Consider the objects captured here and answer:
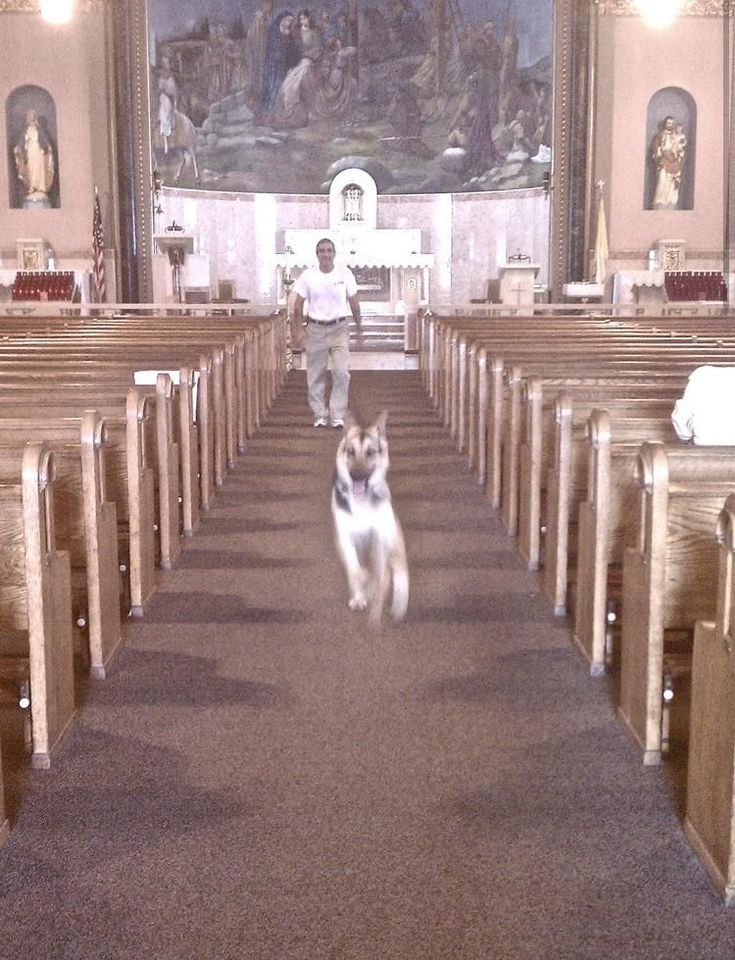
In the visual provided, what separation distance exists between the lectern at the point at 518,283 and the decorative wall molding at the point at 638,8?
3.98 metres

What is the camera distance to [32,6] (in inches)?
692

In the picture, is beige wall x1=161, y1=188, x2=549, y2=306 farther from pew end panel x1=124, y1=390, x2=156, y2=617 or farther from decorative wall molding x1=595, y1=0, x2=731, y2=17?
pew end panel x1=124, y1=390, x2=156, y2=617

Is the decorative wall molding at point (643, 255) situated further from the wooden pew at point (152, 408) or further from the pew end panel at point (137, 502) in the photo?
the pew end panel at point (137, 502)

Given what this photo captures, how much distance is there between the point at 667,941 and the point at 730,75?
17171 millimetres

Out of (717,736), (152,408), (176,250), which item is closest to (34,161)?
(176,250)

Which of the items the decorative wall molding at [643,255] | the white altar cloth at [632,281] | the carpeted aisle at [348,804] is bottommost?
the carpeted aisle at [348,804]

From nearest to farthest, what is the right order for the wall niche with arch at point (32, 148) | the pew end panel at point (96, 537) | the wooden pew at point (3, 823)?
the wooden pew at point (3, 823)
the pew end panel at point (96, 537)
the wall niche with arch at point (32, 148)

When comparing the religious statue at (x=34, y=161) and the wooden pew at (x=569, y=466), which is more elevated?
the religious statue at (x=34, y=161)

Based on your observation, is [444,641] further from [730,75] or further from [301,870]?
[730,75]

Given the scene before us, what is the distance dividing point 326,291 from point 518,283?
10227 mm

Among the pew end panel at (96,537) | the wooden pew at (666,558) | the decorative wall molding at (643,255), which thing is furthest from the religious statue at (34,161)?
the wooden pew at (666,558)

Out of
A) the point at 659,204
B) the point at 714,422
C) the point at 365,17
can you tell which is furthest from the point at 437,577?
the point at 365,17

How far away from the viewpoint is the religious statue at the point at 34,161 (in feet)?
58.3

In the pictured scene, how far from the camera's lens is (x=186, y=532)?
5875mm
